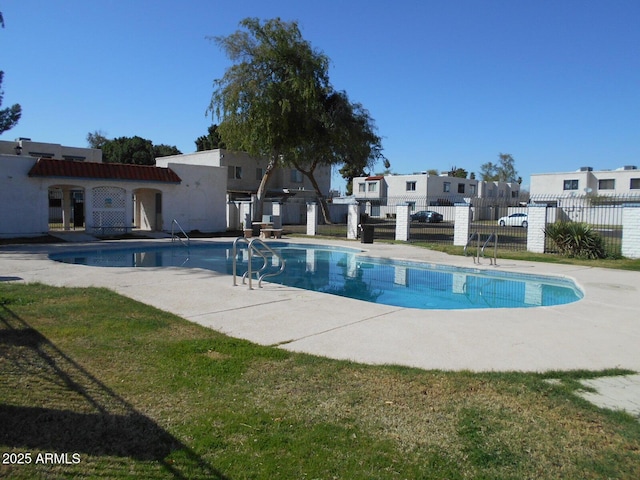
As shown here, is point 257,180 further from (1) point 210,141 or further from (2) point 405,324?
(2) point 405,324

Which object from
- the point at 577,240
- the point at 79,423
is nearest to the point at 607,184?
the point at 577,240

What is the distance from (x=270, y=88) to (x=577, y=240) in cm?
1827

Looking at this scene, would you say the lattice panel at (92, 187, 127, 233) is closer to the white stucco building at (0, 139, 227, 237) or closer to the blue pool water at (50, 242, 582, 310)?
the white stucco building at (0, 139, 227, 237)

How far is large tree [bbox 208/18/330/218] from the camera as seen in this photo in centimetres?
2756

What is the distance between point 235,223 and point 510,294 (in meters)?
23.9

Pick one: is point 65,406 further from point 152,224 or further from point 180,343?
point 152,224

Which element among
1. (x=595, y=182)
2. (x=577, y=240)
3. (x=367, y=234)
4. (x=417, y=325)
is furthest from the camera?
(x=595, y=182)

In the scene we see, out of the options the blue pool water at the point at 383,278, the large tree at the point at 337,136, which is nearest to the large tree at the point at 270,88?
the large tree at the point at 337,136

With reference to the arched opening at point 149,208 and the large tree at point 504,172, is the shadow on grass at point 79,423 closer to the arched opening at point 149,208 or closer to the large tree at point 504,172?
the arched opening at point 149,208

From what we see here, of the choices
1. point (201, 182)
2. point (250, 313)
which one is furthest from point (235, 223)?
point (250, 313)

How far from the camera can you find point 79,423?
3.73 meters

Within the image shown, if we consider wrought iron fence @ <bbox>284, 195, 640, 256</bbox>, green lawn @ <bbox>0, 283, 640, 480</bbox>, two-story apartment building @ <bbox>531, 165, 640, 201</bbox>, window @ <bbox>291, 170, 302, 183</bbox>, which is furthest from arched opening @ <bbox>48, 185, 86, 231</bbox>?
two-story apartment building @ <bbox>531, 165, 640, 201</bbox>

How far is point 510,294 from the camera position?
11.8m

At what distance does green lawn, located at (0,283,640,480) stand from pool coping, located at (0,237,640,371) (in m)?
0.61
